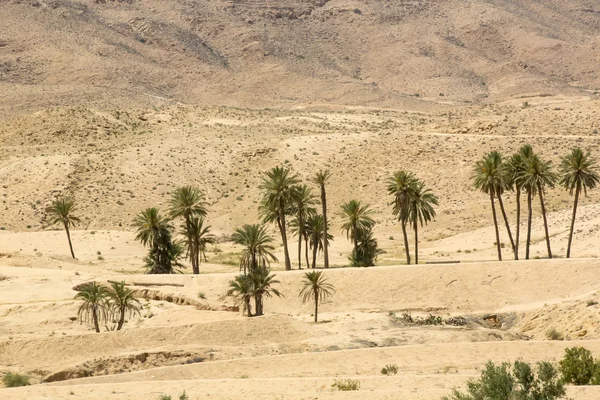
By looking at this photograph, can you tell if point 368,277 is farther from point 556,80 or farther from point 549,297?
point 556,80

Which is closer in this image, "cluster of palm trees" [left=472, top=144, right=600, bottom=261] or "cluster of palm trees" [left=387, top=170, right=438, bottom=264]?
"cluster of palm trees" [left=472, top=144, right=600, bottom=261]

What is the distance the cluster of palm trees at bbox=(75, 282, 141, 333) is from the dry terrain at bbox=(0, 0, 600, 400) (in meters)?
0.77

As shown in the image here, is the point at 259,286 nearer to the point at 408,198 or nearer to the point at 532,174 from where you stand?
the point at 408,198

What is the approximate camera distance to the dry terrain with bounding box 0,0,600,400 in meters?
35.4

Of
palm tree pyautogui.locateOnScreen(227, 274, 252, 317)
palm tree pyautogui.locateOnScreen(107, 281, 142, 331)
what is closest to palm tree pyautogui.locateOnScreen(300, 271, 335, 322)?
palm tree pyautogui.locateOnScreen(227, 274, 252, 317)

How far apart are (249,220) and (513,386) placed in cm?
6322

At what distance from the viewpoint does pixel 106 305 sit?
48094 mm

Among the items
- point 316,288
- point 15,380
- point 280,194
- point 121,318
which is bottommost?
point 15,380

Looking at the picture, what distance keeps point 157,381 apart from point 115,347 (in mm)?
7689

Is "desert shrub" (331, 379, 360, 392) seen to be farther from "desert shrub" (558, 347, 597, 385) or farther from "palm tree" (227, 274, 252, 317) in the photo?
"palm tree" (227, 274, 252, 317)

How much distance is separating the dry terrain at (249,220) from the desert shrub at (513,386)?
1690 millimetres

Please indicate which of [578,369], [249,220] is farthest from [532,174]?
[249,220]

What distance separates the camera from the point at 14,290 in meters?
51.1

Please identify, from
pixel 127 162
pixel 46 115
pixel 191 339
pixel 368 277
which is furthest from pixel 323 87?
pixel 191 339
